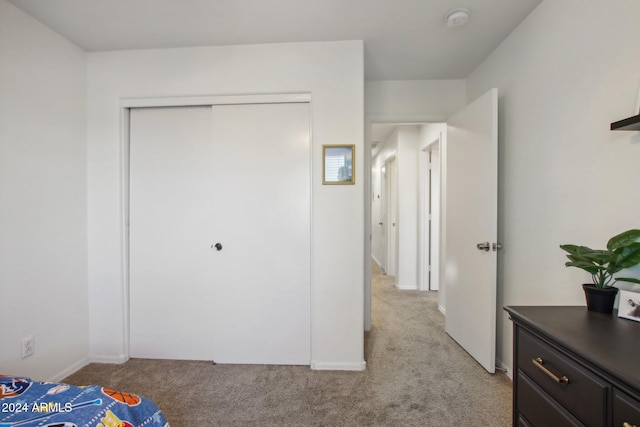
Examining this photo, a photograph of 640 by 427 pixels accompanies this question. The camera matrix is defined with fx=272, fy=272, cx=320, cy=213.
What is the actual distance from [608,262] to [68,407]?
200 centimetres

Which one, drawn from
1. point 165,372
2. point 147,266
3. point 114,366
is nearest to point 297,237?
point 147,266

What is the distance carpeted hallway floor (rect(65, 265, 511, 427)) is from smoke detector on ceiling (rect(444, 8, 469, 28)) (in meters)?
2.44

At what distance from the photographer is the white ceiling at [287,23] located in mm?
1684

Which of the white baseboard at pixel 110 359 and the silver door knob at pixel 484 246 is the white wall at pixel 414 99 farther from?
the white baseboard at pixel 110 359

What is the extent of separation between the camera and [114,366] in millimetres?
2129

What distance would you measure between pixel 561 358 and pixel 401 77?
8.16 ft

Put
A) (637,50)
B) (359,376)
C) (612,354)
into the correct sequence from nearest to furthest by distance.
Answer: (612,354), (637,50), (359,376)

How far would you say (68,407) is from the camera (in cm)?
87

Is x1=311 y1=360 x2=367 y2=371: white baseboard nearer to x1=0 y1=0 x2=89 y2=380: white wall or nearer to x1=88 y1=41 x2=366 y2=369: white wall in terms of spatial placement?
x1=88 y1=41 x2=366 y2=369: white wall

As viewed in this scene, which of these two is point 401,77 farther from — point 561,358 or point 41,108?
point 41,108

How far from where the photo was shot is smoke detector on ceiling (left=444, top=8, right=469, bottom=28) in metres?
1.71

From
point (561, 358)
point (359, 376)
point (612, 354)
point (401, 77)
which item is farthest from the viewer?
point (401, 77)

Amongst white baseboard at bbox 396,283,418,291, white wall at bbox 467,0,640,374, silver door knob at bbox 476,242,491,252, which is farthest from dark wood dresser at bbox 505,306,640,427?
white baseboard at bbox 396,283,418,291

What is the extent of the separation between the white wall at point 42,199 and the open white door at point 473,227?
3097mm
